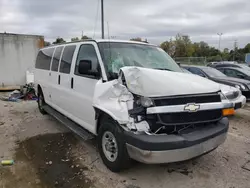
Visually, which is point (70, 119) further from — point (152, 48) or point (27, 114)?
point (27, 114)

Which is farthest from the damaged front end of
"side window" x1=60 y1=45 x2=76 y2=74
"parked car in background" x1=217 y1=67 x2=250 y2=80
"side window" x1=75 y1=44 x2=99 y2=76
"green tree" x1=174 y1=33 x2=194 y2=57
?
"green tree" x1=174 y1=33 x2=194 y2=57

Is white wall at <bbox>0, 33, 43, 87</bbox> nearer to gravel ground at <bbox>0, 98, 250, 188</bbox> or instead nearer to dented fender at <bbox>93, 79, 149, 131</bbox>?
gravel ground at <bbox>0, 98, 250, 188</bbox>

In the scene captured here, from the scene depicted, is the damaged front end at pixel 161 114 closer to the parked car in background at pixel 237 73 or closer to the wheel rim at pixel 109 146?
the wheel rim at pixel 109 146

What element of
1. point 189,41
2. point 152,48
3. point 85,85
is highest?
point 189,41

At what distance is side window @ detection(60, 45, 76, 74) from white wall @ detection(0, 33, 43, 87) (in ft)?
26.3

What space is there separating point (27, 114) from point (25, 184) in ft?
14.5

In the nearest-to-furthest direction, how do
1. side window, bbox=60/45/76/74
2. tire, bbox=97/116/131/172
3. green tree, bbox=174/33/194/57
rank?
tire, bbox=97/116/131/172 → side window, bbox=60/45/76/74 → green tree, bbox=174/33/194/57

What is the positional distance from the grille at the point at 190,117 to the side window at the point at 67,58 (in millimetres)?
2601

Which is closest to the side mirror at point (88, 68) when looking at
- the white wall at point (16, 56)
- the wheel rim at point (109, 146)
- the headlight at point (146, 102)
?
the wheel rim at point (109, 146)

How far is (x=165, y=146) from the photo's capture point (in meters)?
2.86

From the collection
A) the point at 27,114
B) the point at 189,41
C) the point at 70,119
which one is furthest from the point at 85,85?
the point at 189,41

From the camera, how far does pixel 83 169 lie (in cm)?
375

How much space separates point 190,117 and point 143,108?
2.17 ft

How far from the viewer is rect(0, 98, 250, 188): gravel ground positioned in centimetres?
335
